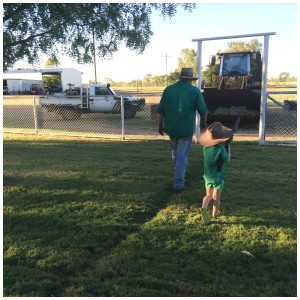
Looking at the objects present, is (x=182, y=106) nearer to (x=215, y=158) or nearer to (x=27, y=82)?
(x=215, y=158)

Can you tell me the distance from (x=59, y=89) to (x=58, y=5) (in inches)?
960

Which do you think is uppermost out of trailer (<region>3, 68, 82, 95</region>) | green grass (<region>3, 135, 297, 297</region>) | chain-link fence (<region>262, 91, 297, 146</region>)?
trailer (<region>3, 68, 82, 95</region>)

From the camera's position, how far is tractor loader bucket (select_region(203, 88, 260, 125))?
13070 millimetres

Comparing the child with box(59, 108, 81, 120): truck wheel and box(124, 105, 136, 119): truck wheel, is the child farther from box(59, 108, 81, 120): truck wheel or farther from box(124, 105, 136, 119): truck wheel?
box(59, 108, 81, 120): truck wheel

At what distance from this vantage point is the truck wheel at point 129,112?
1874cm

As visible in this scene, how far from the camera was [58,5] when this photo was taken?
17.4ft

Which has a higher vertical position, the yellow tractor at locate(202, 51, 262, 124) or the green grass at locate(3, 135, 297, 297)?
the yellow tractor at locate(202, 51, 262, 124)

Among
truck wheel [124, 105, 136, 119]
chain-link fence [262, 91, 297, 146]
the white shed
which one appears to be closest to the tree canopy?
chain-link fence [262, 91, 297, 146]

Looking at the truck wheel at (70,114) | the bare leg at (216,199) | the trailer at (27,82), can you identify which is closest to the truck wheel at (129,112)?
the truck wheel at (70,114)

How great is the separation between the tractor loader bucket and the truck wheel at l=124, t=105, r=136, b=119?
5.45 metres

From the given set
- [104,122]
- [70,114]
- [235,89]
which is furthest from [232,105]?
[70,114]

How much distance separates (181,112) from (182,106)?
0.09 meters

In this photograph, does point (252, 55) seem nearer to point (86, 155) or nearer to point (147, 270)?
point (86, 155)

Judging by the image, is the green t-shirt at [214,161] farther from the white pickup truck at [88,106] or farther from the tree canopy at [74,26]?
the white pickup truck at [88,106]
